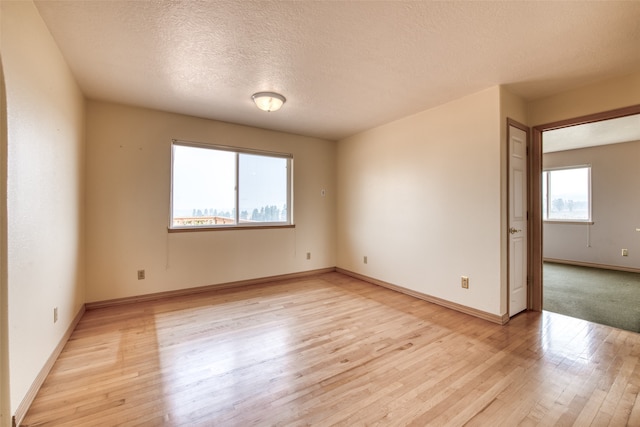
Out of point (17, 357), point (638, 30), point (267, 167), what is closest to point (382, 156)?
point (267, 167)

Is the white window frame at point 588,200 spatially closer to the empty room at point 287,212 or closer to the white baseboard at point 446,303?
the empty room at point 287,212

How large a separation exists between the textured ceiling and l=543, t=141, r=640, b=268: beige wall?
12.1 feet

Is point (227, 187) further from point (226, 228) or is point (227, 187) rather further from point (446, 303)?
point (446, 303)

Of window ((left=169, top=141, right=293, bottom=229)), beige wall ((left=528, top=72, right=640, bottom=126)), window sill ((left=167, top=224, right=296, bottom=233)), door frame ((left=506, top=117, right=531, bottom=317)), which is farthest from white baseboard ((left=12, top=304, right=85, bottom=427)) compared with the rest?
beige wall ((left=528, top=72, right=640, bottom=126))

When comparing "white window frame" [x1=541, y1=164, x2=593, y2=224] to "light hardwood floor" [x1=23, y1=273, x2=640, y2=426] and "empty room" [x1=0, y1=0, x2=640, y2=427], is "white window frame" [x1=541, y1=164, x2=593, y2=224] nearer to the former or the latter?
"empty room" [x1=0, y1=0, x2=640, y2=427]

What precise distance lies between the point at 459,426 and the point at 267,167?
3800 mm

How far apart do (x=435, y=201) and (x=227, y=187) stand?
9.29 ft

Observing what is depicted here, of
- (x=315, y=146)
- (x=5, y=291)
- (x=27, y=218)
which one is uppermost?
(x=315, y=146)

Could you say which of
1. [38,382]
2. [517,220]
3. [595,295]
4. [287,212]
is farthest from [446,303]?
[38,382]

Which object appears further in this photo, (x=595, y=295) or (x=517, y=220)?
(x=595, y=295)

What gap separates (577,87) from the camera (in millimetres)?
2742

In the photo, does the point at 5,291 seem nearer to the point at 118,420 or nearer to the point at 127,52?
the point at 118,420

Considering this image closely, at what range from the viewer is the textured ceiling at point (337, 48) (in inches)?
67.9

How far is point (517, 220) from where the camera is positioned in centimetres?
296
